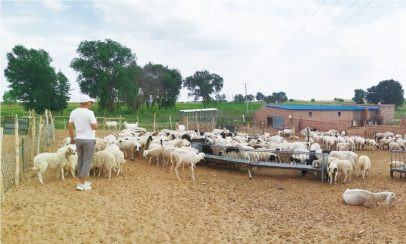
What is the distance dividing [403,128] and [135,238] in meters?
27.9

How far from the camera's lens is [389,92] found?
76812 mm

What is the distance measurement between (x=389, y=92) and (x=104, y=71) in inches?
2326

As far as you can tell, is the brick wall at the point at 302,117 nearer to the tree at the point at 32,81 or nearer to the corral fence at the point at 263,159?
the corral fence at the point at 263,159

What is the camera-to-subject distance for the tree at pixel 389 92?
7675 centimetres

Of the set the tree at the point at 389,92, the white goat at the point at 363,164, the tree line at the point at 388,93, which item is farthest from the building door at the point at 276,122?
the tree at the point at 389,92

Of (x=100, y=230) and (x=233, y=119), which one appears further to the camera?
(x=233, y=119)

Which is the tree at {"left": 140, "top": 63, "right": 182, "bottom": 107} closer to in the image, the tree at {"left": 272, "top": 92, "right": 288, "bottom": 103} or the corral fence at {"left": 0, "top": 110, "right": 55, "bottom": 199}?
the corral fence at {"left": 0, "top": 110, "right": 55, "bottom": 199}

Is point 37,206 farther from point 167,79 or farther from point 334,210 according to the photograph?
point 167,79

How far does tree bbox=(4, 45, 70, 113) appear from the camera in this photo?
4947cm

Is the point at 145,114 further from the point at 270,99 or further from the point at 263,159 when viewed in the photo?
the point at 270,99

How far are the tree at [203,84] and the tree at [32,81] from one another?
3567 centimetres

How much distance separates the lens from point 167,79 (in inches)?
2660

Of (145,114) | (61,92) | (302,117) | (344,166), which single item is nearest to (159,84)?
(145,114)

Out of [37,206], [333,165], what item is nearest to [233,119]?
[333,165]
